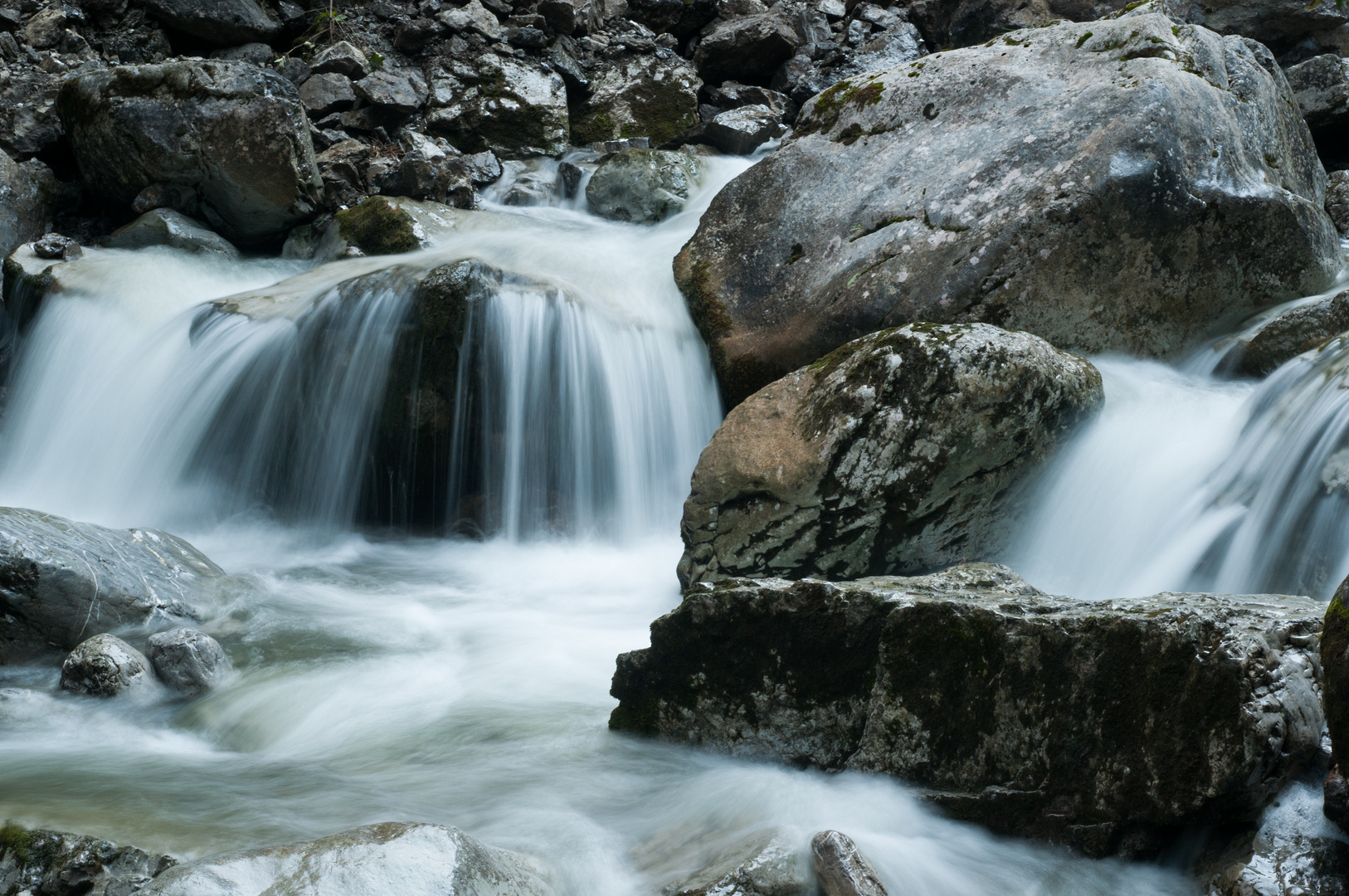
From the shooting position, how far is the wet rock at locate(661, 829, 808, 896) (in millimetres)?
2188

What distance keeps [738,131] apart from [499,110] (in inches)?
112

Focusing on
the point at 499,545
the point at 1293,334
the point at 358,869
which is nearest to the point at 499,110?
the point at 499,545

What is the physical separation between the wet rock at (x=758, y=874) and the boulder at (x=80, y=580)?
3141 millimetres

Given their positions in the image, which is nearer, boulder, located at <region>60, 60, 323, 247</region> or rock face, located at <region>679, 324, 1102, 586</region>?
rock face, located at <region>679, 324, 1102, 586</region>

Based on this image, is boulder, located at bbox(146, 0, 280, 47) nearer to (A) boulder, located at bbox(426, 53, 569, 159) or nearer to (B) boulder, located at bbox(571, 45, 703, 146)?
(A) boulder, located at bbox(426, 53, 569, 159)

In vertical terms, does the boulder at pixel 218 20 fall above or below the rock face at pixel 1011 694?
above

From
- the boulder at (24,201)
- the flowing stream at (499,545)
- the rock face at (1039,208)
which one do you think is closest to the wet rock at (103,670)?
the flowing stream at (499,545)

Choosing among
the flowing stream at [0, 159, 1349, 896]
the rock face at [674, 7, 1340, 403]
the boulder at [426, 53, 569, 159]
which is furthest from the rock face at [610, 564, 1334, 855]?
the boulder at [426, 53, 569, 159]

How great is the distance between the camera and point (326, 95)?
1062 centimetres

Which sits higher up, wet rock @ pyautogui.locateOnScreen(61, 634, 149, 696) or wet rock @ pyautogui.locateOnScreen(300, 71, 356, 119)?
wet rock @ pyautogui.locateOnScreen(300, 71, 356, 119)

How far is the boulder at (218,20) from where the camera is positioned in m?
10.8

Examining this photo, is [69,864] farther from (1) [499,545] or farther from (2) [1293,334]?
(2) [1293,334]

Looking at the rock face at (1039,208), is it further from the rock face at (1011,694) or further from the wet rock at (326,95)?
the wet rock at (326,95)

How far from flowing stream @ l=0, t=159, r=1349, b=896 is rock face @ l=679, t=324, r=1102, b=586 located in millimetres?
399
